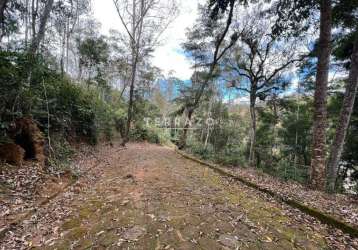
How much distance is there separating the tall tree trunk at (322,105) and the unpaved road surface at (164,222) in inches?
75.3

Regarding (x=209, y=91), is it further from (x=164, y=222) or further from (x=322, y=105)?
(x=164, y=222)

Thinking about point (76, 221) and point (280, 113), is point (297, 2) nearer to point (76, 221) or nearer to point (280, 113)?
point (76, 221)

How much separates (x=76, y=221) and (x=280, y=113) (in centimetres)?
1945

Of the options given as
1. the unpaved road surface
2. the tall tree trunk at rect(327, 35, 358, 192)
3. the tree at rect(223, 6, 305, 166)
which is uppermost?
the tree at rect(223, 6, 305, 166)

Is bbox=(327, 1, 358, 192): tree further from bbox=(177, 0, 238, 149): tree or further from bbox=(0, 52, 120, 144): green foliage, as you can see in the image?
bbox=(0, 52, 120, 144): green foliage

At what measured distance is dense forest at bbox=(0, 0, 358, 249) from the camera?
17.2 ft

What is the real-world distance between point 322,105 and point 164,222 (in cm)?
497

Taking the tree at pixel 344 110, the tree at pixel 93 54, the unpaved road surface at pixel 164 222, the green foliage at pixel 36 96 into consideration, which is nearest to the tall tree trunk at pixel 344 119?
the tree at pixel 344 110

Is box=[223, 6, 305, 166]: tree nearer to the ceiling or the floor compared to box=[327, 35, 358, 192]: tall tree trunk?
nearer to the ceiling

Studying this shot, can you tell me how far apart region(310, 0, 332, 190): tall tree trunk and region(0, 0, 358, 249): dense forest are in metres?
0.03

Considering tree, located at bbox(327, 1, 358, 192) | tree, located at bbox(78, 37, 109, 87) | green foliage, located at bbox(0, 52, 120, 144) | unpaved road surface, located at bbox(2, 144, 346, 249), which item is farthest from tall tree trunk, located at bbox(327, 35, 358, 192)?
tree, located at bbox(78, 37, 109, 87)

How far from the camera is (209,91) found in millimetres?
19359

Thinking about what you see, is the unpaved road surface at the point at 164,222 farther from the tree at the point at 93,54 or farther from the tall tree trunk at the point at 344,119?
the tree at the point at 93,54

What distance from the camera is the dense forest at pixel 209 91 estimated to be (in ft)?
17.2
